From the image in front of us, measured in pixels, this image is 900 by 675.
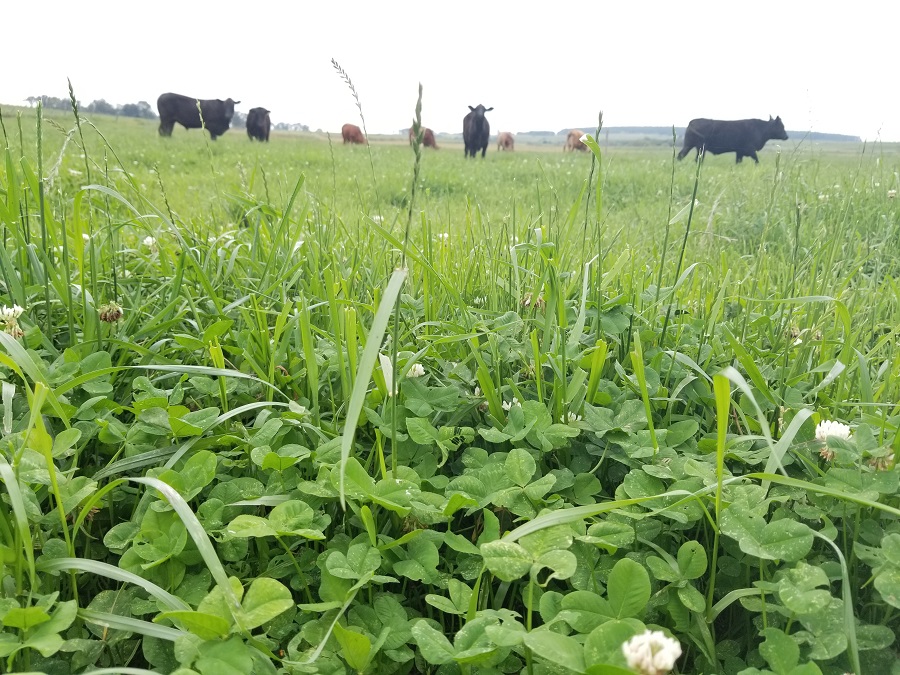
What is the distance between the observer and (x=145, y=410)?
4.32 feet

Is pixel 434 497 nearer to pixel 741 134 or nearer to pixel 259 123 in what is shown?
pixel 741 134

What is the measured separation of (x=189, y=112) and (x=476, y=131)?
1166 cm

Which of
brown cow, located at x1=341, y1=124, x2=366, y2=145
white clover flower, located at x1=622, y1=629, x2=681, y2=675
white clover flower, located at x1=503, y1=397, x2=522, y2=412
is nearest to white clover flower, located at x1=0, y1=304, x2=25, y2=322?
white clover flower, located at x1=503, y1=397, x2=522, y2=412

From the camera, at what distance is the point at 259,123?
24219 mm

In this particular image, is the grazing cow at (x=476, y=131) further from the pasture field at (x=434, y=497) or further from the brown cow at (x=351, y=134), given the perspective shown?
the pasture field at (x=434, y=497)

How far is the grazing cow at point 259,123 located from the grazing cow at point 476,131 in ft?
35.7

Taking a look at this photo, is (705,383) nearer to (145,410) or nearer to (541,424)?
(541,424)

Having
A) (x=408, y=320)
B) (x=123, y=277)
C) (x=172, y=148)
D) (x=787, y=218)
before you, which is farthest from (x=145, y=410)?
(x=172, y=148)

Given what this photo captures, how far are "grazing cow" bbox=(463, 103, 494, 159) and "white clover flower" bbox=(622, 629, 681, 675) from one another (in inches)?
650

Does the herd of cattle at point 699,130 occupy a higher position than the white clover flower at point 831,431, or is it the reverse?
the herd of cattle at point 699,130

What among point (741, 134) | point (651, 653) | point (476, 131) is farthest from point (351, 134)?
point (651, 653)

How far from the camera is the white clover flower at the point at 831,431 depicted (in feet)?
3.98

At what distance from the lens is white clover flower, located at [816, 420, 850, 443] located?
1214 mm

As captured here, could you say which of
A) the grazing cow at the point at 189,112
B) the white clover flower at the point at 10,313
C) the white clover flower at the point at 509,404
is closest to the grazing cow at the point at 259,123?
the grazing cow at the point at 189,112
